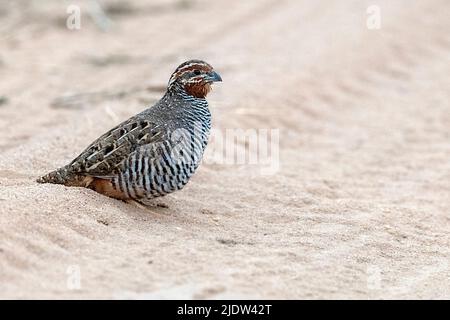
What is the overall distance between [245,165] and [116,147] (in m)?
2.45

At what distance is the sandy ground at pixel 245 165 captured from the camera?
569 centimetres

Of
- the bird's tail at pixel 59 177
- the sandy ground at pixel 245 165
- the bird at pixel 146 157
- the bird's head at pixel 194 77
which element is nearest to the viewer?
the sandy ground at pixel 245 165

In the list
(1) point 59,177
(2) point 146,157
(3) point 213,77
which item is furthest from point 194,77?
(1) point 59,177

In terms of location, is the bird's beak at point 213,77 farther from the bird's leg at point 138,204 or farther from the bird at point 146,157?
the bird's leg at point 138,204

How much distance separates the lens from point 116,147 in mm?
6848

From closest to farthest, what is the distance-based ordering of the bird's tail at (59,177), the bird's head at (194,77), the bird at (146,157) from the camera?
the bird at (146,157) → the bird's tail at (59,177) → the bird's head at (194,77)

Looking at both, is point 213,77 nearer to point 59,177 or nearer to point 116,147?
point 116,147

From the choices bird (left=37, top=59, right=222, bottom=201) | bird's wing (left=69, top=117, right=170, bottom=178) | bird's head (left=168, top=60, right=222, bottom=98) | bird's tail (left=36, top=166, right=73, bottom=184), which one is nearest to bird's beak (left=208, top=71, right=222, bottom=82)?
bird's head (left=168, top=60, right=222, bottom=98)

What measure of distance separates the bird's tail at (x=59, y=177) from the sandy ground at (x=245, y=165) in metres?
0.21

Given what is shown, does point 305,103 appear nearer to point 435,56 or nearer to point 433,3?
point 435,56

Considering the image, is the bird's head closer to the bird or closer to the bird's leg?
the bird

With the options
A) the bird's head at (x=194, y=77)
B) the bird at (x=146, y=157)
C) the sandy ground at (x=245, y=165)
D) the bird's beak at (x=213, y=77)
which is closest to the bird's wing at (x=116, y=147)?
the bird at (x=146, y=157)

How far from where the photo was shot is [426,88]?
12852 millimetres

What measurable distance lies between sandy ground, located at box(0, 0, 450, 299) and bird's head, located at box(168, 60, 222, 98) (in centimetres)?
94
